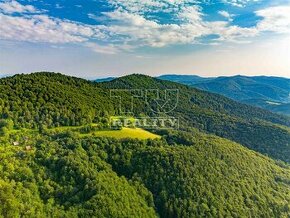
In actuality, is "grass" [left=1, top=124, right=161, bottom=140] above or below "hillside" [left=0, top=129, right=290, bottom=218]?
above

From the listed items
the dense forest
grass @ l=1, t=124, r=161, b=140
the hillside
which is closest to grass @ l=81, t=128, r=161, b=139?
grass @ l=1, t=124, r=161, b=140

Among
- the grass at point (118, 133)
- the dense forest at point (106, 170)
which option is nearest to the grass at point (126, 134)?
the grass at point (118, 133)

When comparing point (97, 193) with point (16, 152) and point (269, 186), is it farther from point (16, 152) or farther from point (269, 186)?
point (269, 186)

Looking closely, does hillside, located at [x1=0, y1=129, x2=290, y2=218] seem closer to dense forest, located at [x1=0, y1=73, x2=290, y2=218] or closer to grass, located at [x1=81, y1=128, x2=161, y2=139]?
dense forest, located at [x1=0, y1=73, x2=290, y2=218]

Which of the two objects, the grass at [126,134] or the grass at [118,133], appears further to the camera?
the grass at [126,134]

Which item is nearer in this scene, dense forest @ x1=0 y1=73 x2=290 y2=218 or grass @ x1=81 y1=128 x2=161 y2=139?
dense forest @ x1=0 y1=73 x2=290 y2=218

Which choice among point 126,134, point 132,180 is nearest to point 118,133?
point 126,134

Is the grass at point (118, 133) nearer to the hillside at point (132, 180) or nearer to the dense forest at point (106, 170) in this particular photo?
the dense forest at point (106, 170)

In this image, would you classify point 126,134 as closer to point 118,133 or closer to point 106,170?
point 118,133
